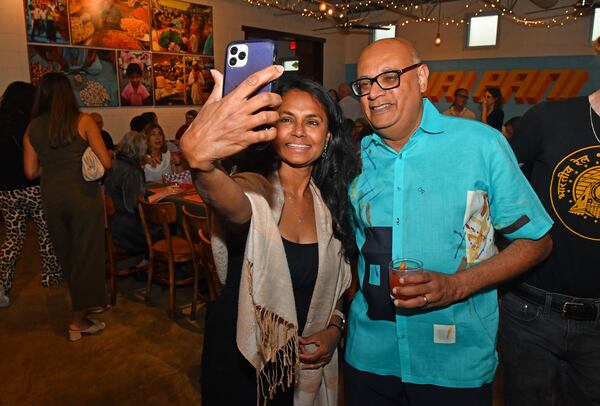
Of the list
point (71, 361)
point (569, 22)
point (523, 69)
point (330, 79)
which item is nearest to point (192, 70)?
point (330, 79)

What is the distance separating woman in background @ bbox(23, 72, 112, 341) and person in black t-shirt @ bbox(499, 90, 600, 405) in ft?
9.93

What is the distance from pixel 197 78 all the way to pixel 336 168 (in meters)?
7.74

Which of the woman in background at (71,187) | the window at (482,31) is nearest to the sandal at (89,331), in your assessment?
the woman in background at (71,187)

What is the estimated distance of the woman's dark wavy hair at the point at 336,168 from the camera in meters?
1.71

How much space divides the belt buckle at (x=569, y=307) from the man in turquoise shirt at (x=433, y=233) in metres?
0.28

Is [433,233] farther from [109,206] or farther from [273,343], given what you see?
[109,206]

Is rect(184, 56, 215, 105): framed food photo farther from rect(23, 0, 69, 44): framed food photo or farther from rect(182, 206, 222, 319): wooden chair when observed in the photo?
rect(182, 206, 222, 319): wooden chair

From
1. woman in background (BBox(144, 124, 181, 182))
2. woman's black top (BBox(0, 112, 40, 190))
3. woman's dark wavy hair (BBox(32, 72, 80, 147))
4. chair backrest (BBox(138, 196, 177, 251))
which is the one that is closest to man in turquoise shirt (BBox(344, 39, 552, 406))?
chair backrest (BBox(138, 196, 177, 251))

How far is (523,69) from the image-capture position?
10.2 m

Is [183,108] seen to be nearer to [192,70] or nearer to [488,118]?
[192,70]

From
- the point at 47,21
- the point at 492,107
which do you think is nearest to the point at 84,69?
the point at 47,21

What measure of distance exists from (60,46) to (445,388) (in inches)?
290

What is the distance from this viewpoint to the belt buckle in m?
1.56

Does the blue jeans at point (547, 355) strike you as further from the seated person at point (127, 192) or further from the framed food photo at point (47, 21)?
the framed food photo at point (47, 21)
